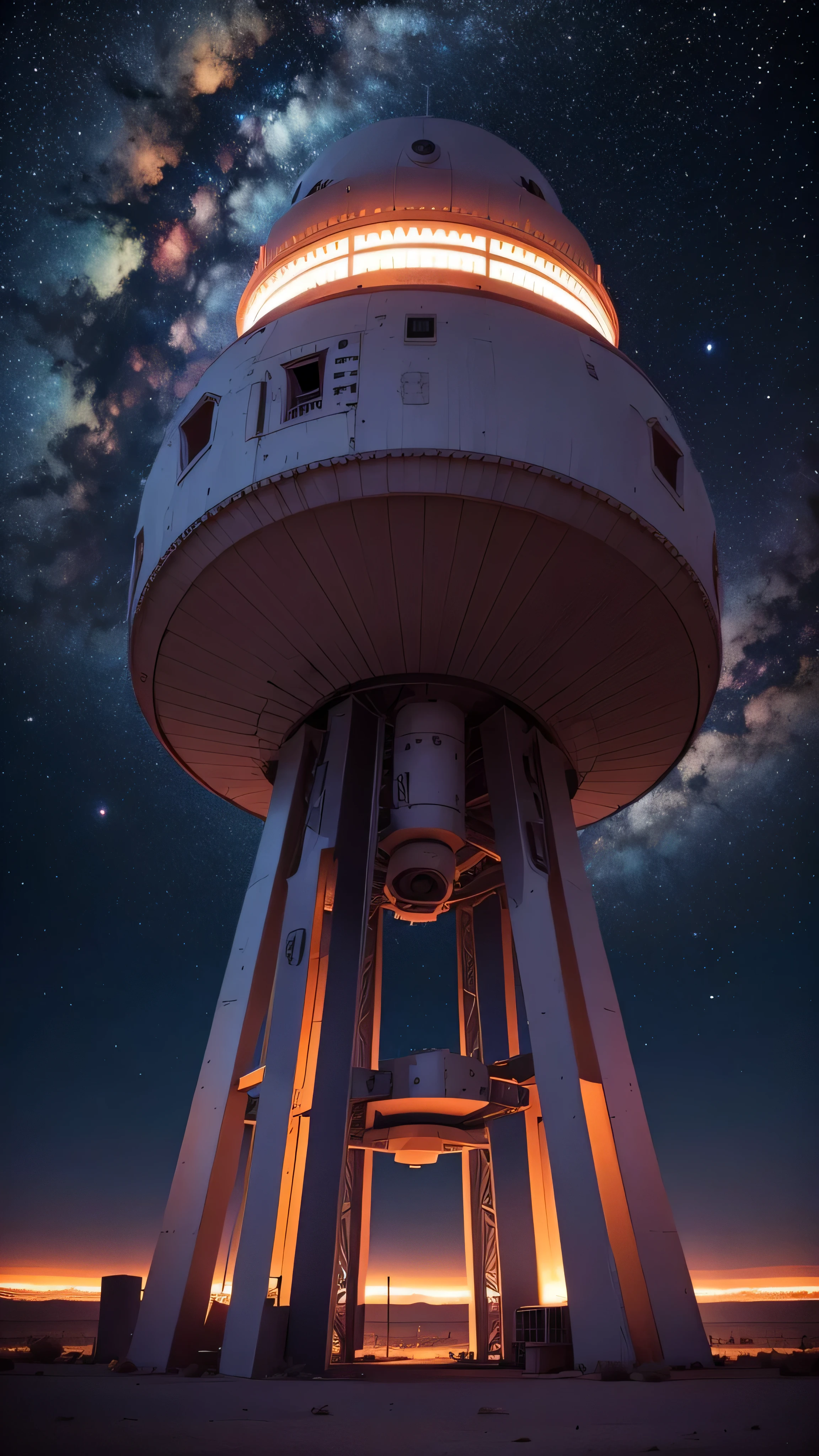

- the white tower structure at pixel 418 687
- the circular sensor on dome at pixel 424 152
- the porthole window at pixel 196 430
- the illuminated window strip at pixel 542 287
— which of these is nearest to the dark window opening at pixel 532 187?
the white tower structure at pixel 418 687

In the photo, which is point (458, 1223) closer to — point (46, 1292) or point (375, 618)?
point (46, 1292)

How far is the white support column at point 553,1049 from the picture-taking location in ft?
31.8

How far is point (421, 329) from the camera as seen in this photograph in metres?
10.7

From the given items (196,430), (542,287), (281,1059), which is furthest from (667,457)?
(281,1059)

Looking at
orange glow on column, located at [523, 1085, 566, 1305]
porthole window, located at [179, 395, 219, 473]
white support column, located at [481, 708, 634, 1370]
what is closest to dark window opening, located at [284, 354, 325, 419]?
porthole window, located at [179, 395, 219, 473]

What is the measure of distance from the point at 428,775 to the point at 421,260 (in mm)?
6850

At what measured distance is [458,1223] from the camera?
23.3 meters

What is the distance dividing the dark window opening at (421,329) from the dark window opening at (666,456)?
9.96 ft

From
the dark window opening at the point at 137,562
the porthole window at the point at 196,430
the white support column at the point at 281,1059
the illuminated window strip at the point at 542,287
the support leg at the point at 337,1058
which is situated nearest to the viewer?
the white support column at the point at 281,1059

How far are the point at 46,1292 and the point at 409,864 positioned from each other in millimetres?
18993

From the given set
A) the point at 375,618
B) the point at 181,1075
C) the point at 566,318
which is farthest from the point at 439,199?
the point at 181,1075

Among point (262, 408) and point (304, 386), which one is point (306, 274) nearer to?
point (304, 386)

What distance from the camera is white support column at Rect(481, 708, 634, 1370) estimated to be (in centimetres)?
968

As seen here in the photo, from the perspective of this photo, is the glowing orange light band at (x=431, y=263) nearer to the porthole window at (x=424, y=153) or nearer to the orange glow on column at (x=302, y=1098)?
the porthole window at (x=424, y=153)
